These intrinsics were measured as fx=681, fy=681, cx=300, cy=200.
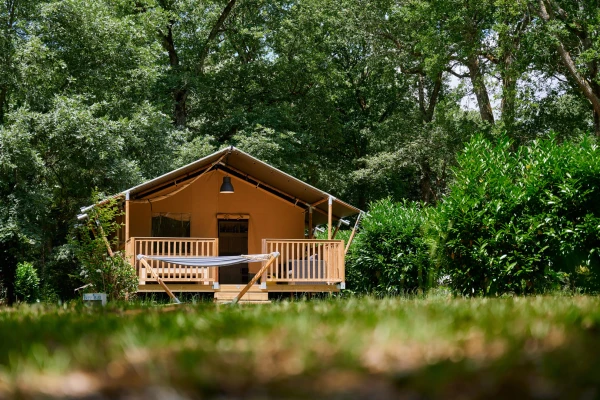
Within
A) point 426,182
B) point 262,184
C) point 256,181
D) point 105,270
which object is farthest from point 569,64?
point 105,270

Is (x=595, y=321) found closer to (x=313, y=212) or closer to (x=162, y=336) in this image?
(x=162, y=336)

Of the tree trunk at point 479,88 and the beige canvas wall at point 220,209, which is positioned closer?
the beige canvas wall at point 220,209

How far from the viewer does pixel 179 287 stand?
554 inches

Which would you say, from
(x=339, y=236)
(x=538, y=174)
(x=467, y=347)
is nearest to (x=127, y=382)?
(x=467, y=347)

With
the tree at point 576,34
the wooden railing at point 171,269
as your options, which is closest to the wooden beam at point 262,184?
the wooden railing at point 171,269

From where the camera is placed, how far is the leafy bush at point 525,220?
924cm

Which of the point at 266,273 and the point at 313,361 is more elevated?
the point at 266,273

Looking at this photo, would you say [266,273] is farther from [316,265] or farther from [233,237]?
[233,237]

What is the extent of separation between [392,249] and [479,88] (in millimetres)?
9827

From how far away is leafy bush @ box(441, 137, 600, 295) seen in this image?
30.3 ft

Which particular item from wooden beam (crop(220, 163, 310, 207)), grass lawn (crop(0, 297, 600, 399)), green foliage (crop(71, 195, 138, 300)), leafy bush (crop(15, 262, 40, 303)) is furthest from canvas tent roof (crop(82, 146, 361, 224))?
grass lawn (crop(0, 297, 600, 399))

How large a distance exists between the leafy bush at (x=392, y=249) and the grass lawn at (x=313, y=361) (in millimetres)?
11952

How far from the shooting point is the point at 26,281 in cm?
1991

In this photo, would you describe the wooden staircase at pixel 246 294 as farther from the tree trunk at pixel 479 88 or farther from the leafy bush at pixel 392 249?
the tree trunk at pixel 479 88
